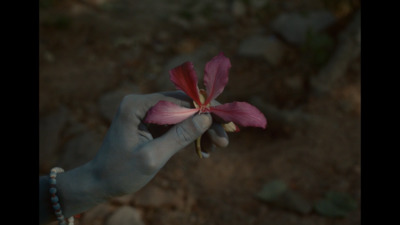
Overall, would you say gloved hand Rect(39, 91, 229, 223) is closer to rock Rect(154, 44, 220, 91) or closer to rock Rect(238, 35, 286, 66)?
rock Rect(154, 44, 220, 91)

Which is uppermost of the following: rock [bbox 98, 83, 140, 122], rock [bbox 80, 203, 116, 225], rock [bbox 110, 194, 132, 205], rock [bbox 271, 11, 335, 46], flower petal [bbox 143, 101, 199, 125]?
rock [bbox 271, 11, 335, 46]

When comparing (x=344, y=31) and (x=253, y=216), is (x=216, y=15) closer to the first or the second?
(x=344, y=31)

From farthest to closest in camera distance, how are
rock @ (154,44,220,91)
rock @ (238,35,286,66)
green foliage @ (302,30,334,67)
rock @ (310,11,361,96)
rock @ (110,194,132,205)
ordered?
rock @ (238,35,286,66) → rock @ (154,44,220,91) → green foliage @ (302,30,334,67) → rock @ (310,11,361,96) → rock @ (110,194,132,205)

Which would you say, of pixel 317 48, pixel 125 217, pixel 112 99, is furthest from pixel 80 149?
pixel 317 48

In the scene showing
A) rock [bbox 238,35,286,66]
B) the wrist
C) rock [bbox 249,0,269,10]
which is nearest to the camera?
the wrist

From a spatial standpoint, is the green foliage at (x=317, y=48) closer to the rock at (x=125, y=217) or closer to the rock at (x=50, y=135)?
the rock at (x=125, y=217)

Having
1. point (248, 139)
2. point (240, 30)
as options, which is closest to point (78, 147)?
point (248, 139)

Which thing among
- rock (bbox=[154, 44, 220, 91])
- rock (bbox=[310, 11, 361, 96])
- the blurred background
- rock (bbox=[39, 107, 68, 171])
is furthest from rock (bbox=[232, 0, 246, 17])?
rock (bbox=[39, 107, 68, 171])
